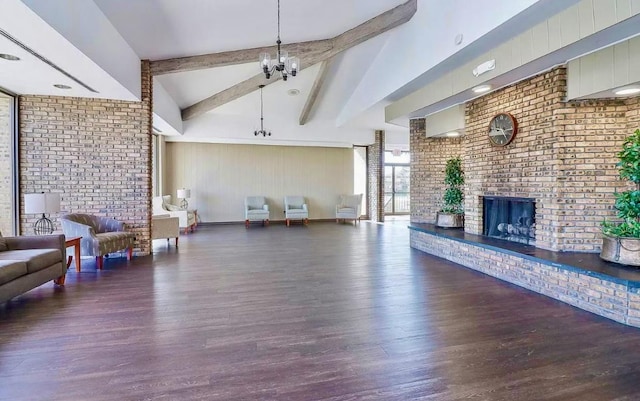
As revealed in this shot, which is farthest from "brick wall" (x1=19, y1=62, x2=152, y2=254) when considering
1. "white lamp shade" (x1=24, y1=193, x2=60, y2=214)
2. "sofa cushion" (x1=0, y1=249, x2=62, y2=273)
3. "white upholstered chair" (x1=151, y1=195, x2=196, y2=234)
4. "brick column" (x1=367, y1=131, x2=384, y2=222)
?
"brick column" (x1=367, y1=131, x2=384, y2=222)

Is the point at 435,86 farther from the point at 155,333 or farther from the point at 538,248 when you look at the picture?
the point at 155,333

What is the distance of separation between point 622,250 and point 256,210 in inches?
334

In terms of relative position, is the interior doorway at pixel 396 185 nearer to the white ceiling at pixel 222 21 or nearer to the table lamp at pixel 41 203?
the white ceiling at pixel 222 21

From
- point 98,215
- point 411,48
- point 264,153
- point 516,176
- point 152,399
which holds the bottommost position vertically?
point 152,399

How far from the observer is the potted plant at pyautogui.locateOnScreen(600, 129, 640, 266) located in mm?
3326

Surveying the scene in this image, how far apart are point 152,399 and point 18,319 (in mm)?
2122

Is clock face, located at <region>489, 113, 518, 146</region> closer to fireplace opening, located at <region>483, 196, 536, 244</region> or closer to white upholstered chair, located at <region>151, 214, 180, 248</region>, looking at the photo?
fireplace opening, located at <region>483, 196, 536, 244</region>

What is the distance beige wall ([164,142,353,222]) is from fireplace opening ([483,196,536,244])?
22.2ft

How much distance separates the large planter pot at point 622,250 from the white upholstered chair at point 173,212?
7.60 m

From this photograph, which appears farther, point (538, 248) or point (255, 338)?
point (538, 248)

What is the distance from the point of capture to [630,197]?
135 inches

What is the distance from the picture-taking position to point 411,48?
5.61m

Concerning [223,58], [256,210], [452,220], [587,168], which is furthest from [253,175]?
[587,168]

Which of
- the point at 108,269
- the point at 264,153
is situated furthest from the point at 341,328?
the point at 264,153
